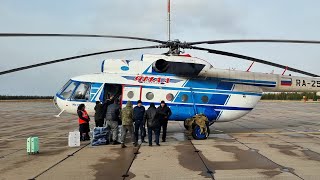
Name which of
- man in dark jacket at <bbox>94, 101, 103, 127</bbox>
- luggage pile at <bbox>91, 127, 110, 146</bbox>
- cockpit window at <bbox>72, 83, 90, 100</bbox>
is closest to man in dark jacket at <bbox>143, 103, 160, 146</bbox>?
luggage pile at <bbox>91, 127, 110, 146</bbox>

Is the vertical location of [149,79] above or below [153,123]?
above

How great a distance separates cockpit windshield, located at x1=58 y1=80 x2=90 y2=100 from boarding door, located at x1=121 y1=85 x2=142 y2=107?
4.87ft

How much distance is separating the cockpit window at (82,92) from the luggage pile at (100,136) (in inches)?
88.4

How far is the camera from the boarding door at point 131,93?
13.4 meters

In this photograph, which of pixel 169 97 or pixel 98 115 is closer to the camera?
pixel 98 115

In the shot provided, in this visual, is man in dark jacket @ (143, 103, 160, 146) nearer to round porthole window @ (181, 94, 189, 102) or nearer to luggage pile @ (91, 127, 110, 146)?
luggage pile @ (91, 127, 110, 146)

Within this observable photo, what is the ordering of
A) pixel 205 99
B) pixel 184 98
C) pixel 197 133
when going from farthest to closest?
pixel 205 99, pixel 184 98, pixel 197 133

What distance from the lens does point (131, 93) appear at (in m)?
13.4

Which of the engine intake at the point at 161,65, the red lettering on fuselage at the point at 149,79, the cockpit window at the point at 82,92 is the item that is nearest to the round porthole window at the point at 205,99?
the red lettering on fuselage at the point at 149,79

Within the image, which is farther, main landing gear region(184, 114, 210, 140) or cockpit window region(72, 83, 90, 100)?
cockpit window region(72, 83, 90, 100)

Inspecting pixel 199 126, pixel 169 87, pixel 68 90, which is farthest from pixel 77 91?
pixel 199 126

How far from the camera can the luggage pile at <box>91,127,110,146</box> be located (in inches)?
449

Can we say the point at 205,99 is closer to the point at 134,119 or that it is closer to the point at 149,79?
the point at 149,79

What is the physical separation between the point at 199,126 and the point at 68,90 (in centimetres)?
564
